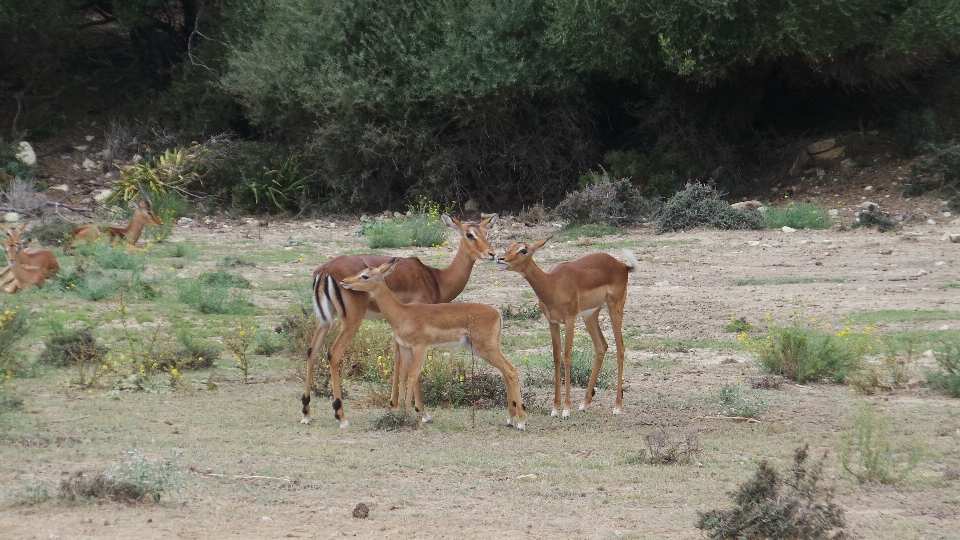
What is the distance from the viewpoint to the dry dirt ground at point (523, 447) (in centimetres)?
581

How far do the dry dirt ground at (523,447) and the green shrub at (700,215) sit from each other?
4429 millimetres

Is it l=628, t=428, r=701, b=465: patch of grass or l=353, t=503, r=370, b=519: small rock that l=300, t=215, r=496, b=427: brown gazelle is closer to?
l=628, t=428, r=701, b=465: patch of grass

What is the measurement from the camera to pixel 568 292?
8820 millimetres

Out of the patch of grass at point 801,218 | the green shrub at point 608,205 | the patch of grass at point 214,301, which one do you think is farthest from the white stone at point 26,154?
the patch of grass at point 801,218

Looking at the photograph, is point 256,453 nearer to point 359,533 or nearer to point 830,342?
point 359,533

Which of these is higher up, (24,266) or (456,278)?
(456,278)

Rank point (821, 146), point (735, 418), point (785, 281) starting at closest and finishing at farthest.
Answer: point (735, 418)
point (785, 281)
point (821, 146)

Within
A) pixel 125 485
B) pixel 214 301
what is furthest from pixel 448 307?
pixel 214 301

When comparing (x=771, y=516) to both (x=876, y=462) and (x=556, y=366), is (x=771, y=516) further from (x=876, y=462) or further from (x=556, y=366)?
(x=556, y=366)

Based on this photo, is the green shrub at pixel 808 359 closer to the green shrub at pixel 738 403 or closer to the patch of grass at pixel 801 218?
the green shrub at pixel 738 403

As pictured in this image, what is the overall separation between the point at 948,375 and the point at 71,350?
7654 millimetres

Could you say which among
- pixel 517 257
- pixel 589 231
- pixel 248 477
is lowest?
pixel 248 477

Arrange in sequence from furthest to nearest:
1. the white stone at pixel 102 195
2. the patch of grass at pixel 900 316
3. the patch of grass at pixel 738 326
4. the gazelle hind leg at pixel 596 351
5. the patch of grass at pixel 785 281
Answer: the white stone at pixel 102 195 < the patch of grass at pixel 785 281 < the patch of grass at pixel 738 326 < the patch of grass at pixel 900 316 < the gazelle hind leg at pixel 596 351

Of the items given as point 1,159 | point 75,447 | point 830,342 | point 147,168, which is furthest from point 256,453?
point 1,159
